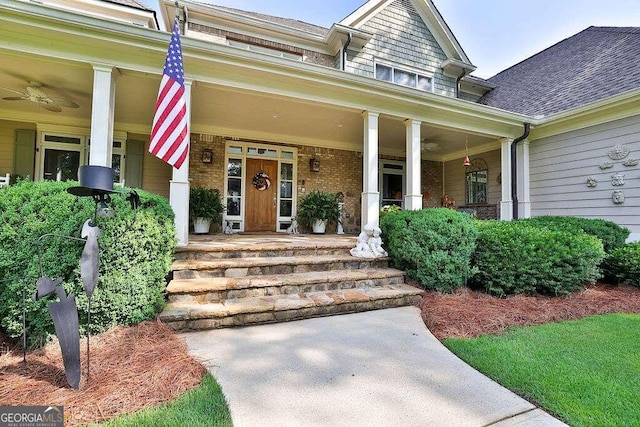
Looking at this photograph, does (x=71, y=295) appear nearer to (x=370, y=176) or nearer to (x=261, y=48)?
(x=370, y=176)

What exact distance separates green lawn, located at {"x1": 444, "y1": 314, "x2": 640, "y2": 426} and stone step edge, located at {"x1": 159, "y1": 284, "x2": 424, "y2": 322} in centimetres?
112

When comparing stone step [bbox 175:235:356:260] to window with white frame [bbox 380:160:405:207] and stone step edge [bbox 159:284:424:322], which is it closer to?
stone step edge [bbox 159:284:424:322]

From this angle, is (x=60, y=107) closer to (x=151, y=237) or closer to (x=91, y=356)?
(x=151, y=237)

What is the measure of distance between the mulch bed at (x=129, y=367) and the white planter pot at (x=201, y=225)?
14.7 ft

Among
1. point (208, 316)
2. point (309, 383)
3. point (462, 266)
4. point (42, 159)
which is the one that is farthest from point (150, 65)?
point (462, 266)

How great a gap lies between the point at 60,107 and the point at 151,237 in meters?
5.06

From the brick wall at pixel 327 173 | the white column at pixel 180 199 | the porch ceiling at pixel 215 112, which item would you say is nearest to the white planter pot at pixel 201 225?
the brick wall at pixel 327 173

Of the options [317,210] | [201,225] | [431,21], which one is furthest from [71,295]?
[431,21]

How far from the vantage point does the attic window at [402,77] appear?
339 inches

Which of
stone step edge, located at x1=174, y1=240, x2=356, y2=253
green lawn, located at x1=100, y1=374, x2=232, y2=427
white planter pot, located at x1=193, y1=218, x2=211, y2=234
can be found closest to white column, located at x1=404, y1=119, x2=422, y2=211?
stone step edge, located at x1=174, y1=240, x2=356, y2=253

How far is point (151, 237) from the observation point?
2934 millimetres

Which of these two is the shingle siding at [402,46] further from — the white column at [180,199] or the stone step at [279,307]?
the stone step at [279,307]

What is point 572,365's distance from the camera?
2.38m

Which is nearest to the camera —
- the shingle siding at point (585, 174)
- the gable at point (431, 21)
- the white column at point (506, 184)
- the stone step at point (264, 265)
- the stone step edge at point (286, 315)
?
the stone step edge at point (286, 315)
